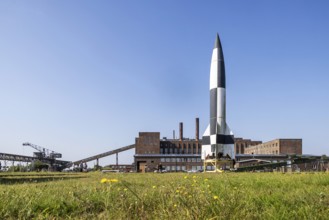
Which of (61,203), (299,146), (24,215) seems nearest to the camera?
(24,215)

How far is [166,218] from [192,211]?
11.1 inches

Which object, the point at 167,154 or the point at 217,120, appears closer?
the point at 217,120

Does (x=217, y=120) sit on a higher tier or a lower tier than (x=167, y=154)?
higher

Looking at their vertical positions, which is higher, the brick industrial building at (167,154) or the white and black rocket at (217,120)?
the white and black rocket at (217,120)

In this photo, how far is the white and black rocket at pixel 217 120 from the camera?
41.8 m

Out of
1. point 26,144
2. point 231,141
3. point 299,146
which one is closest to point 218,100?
point 231,141

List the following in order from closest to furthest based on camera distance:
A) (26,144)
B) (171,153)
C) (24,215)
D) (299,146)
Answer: (24,215) < (299,146) < (171,153) < (26,144)

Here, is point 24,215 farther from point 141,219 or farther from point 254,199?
point 254,199

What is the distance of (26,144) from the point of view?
149000 millimetres

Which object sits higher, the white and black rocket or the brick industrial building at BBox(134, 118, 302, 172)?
the white and black rocket

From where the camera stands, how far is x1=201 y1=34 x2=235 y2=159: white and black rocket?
41.8m

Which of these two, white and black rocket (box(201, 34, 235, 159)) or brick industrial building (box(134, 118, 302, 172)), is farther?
brick industrial building (box(134, 118, 302, 172))

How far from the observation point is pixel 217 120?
43.2 meters

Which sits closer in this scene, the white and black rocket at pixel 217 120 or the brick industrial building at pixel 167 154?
the white and black rocket at pixel 217 120
